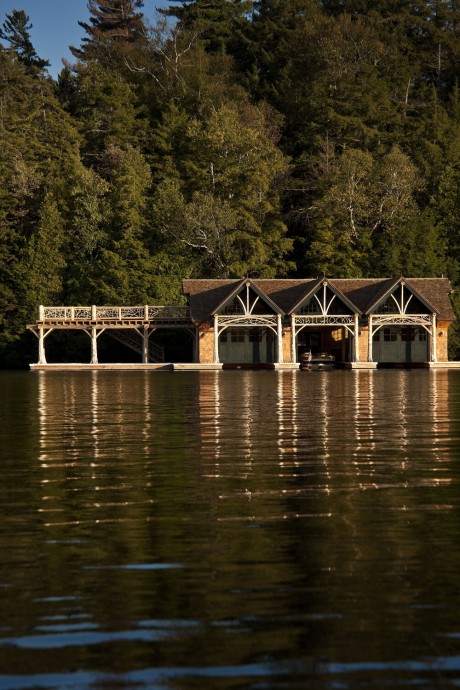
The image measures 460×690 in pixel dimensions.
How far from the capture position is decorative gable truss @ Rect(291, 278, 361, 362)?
69500mm

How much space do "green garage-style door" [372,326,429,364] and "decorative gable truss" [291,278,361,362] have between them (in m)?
2.60

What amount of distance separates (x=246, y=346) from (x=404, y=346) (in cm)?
977

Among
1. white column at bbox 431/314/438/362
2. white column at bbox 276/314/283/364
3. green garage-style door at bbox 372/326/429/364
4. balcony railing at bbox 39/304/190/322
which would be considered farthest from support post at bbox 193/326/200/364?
white column at bbox 431/314/438/362

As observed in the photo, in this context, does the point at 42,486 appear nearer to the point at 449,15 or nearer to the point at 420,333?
the point at 420,333

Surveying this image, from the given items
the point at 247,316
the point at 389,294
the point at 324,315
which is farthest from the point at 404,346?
the point at 247,316

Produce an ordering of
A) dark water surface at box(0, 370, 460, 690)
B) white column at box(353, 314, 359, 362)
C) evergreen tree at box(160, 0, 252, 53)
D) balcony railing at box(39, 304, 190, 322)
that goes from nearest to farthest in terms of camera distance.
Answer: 1. dark water surface at box(0, 370, 460, 690)
2. white column at box(353, 314, 359, 362)
3. balcony railing at box(39, 304, 190, 322)
4. evergreen tree at box(160, 0, 252, 53)

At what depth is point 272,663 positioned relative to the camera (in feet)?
25.1

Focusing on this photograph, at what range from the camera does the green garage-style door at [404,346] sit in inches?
2842

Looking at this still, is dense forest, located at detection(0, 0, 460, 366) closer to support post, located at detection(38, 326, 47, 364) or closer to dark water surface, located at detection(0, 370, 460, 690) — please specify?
support post, located at detection(38, 326, 47, 364)

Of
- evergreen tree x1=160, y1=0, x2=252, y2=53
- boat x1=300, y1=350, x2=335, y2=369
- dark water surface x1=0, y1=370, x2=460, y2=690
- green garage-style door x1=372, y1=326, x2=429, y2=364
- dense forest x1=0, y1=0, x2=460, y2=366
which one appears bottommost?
dark water surface x1=0, y1=370, x2=460, y2=690

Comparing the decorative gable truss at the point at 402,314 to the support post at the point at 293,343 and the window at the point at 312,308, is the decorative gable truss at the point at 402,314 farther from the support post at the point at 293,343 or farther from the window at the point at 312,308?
the support post at the point at 293,343

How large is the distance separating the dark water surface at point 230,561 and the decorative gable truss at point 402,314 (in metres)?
46.4

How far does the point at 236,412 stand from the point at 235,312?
134ft

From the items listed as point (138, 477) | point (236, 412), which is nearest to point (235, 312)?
point (236, 412)
